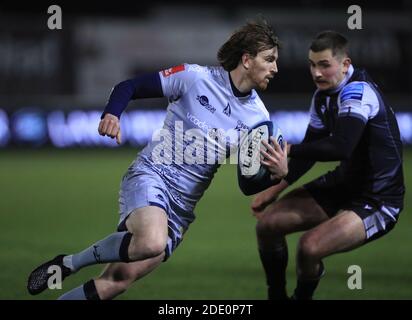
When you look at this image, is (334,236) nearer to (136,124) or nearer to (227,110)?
(227,110)

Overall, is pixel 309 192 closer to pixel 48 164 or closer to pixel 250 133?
pixel 250 133

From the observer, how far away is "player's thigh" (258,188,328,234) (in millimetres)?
5965

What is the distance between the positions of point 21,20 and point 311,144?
14.6 meters

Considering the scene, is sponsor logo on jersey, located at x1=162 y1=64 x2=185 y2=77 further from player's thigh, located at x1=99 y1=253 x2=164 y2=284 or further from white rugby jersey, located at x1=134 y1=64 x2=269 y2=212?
player's thigh, located at x1=99 y1=253 x2=164 y2=284

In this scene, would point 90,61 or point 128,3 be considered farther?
point 128,3

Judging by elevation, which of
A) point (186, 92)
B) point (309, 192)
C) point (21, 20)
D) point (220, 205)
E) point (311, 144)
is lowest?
point (220, 205)

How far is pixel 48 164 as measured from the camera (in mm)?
16281

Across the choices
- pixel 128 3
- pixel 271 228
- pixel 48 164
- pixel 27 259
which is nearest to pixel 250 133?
pixel 271 228

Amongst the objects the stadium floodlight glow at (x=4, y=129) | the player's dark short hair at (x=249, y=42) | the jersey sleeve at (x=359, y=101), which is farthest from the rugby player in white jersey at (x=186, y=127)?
the stadium floodlight glow at (x=4, y=129)

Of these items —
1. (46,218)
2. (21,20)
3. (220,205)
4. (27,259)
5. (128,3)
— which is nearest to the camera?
(27,259)

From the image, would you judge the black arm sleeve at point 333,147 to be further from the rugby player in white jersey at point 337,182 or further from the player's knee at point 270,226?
the player's knee at point 270,226

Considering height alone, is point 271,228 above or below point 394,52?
below

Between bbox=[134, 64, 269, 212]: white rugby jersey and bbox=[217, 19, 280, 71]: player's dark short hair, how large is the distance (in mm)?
209

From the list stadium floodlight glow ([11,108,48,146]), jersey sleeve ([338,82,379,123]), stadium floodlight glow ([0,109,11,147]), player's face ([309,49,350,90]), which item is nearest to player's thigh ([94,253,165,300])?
jersey sleeve ([338,82,379,123])
